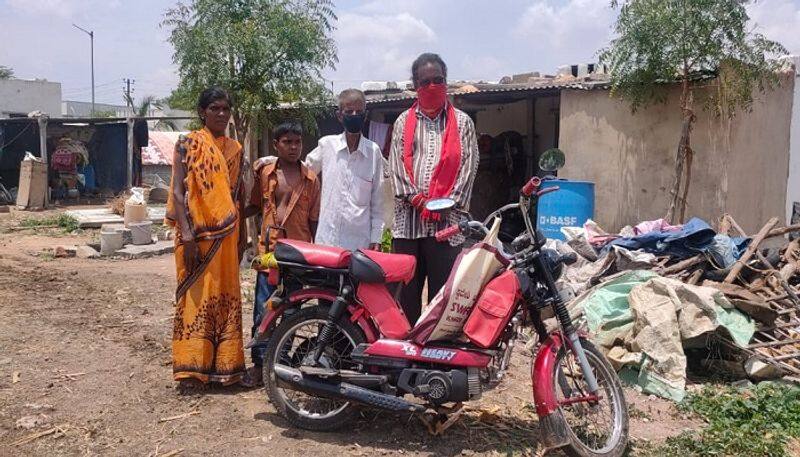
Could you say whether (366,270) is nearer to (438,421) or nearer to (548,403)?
(438,421)

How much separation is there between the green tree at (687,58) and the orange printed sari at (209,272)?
5.51 metres

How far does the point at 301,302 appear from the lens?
11.8ft

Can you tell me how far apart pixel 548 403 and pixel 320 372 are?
3.69ft

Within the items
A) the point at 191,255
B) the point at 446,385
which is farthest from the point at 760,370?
the point at 191,255

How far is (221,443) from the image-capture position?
11.0ft

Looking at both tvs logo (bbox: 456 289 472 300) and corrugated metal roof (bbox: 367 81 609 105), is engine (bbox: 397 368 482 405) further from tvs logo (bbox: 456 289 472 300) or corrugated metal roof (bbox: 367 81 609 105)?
corrugated metal roof (bbox: 367 81 609 105)

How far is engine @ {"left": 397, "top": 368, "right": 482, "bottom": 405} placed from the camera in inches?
126

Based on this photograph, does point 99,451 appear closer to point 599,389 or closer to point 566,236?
point 599,389

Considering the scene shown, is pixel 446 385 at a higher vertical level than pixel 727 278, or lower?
lower

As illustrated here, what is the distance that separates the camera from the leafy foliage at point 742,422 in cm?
347

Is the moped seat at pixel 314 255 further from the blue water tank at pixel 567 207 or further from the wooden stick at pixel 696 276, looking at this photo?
the blue water tank at pixel 567 207

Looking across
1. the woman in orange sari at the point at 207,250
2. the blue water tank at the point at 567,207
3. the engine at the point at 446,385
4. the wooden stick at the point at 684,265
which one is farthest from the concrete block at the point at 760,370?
the woman in orange sari at the point at 207,250

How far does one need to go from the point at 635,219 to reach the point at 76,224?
1127 cm

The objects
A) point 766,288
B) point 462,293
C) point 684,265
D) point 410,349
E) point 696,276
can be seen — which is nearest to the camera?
point 462,293
